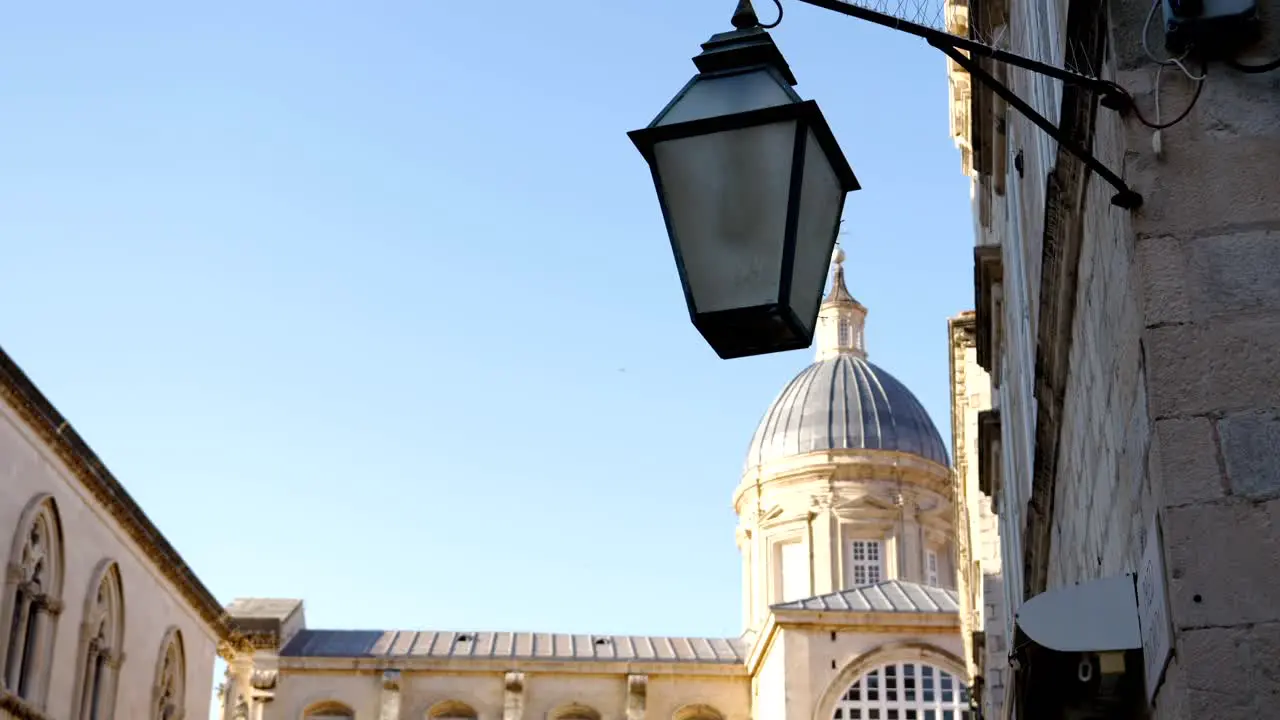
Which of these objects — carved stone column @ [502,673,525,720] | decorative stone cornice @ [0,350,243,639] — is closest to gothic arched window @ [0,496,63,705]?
decorative stone cornice @ [0,350,243,639]

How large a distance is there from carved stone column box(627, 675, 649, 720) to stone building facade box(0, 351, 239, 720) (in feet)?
65.3

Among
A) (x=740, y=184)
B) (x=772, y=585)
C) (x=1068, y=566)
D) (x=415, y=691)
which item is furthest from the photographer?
(x=772, y=585)

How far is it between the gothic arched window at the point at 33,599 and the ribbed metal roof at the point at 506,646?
26.5 m

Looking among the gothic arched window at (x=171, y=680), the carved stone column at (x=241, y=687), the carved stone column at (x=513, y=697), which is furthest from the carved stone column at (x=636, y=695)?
the gothic arched window at (x=171, y=680)

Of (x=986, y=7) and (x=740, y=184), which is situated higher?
(x=986, y=7)

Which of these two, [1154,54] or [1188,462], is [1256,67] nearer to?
[1154,54]

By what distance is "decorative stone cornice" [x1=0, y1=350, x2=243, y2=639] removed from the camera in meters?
21.2

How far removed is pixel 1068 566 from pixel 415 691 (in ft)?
134

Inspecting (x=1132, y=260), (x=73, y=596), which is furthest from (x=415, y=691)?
(x=1132, y=260)

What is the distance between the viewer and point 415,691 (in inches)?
1921

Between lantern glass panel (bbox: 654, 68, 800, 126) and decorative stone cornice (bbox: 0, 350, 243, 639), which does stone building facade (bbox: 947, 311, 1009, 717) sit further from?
lantern glass panel (bbox: 654, 68, 800, 126)

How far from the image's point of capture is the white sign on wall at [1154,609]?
469 cm

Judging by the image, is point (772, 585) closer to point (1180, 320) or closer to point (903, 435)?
point (903, 435)

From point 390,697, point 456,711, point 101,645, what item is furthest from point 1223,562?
point 456,711
